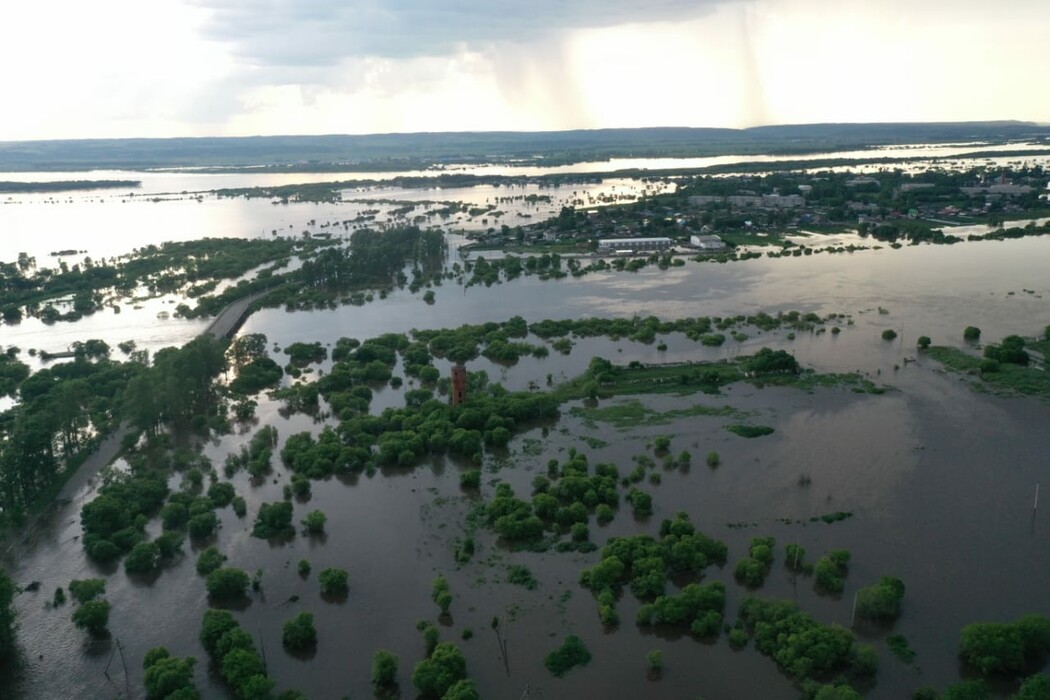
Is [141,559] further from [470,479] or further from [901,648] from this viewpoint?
[901,648]

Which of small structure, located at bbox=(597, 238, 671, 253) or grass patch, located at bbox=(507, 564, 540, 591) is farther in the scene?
small structure, located at bbox=(597, 238, 671, 253)

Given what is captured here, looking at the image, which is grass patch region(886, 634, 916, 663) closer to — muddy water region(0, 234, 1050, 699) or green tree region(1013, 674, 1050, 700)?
muddy water region(0, 234, 1050, 699)

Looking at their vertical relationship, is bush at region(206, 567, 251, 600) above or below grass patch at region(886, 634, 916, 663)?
above

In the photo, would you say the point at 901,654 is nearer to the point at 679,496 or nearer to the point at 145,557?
the point at 679,496

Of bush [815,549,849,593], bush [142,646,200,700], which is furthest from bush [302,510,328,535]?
bush [815,549,849,593]

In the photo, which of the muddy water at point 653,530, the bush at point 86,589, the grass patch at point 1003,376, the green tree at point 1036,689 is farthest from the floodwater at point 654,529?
the green tree at point 1036,689

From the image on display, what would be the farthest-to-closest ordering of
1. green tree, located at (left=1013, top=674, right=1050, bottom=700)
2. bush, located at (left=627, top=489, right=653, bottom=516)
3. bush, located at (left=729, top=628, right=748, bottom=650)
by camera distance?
bush, located at (left=627, top=489, right=653, bottom=516)
bush, located at (left=729, top=628, right=748, bottom=650)
green tree, located at (left=1013, top=674, right=1050, bottom=700)

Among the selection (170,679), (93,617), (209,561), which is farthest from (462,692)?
(93,617)

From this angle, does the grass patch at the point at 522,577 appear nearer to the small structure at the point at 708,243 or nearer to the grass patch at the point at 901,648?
the grass patch at the point at 901,648
